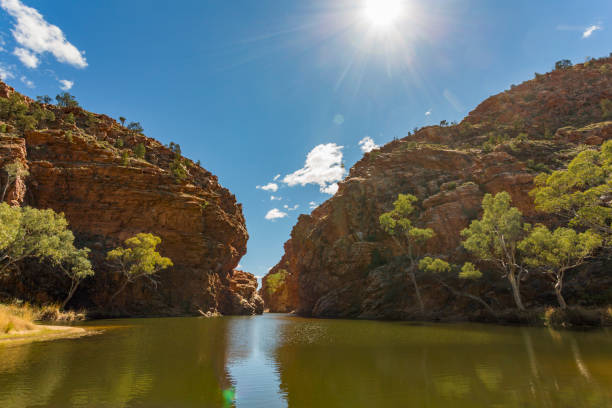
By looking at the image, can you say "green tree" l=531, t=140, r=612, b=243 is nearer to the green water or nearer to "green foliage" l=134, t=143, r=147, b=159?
the green water

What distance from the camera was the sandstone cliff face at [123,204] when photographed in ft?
152

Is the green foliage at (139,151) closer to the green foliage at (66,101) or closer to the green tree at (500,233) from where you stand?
the green foliage at (66,101)

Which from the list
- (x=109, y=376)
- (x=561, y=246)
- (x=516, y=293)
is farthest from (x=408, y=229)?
(x=109, y=376)

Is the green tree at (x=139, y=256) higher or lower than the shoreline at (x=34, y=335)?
higher

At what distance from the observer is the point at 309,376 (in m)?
9.04

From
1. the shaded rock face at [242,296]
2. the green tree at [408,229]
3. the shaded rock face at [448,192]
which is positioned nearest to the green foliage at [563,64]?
the shaded rock face at [448,192]

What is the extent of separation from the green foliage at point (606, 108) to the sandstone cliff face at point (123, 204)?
7453 centimetres

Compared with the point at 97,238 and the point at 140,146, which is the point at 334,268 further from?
the point at 140,146

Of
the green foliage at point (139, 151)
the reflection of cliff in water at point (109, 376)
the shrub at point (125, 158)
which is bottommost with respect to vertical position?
the reflection of cliff in water at point (109, 376)

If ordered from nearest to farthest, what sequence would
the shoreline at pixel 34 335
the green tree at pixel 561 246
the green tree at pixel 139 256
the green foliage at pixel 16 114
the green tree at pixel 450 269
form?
the shoreline at pixel 34 335 < the green tree at pixel 561 246 < the green tree at pixel 450 269 < the green tree at pixel 139 256 < the green foliage at pixel 16 114

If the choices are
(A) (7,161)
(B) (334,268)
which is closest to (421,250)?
(B) (334,268)

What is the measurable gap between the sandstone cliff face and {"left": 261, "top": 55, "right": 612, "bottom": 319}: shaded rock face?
66.5ft

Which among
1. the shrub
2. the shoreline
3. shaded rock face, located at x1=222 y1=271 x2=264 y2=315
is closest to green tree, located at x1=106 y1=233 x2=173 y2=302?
the shrub

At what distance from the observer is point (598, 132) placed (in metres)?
46.4
